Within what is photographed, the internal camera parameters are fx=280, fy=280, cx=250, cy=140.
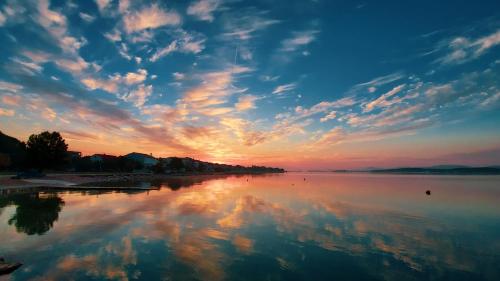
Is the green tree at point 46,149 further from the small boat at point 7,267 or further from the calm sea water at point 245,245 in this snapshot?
the small boat at point 7,267

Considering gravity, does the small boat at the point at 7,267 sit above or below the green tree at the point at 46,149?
below

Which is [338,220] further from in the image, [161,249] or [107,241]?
[107,241]

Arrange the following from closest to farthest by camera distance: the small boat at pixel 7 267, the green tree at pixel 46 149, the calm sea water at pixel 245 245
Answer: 1. the small boat at pixel 7 267
2. the calm sea water at pixel 245 245
3. the green tree at pixel 46 149

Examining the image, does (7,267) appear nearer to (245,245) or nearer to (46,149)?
(245,245)

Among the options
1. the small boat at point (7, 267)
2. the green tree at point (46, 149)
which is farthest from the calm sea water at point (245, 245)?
the green tree at point (46, 149)

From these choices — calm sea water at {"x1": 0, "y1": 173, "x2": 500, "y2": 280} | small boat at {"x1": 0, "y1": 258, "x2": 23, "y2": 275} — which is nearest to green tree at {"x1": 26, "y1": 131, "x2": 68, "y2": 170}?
calm sea water at {"x1": 0, "y1": 173, "x2": 500, "y2": 280}

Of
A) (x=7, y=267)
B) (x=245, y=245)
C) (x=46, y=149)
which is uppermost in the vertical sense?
(x=46, y=149)

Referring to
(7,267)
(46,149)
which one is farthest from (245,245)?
(46,149)

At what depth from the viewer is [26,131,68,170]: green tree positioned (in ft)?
318

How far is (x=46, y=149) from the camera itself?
322 feet

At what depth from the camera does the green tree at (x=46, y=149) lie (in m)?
97.1

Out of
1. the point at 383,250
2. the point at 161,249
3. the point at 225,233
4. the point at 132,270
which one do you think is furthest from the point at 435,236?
the point at 132,270

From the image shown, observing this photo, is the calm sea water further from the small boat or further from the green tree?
the green tree

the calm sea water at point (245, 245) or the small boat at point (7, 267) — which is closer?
the small boat at point (7, 267)
